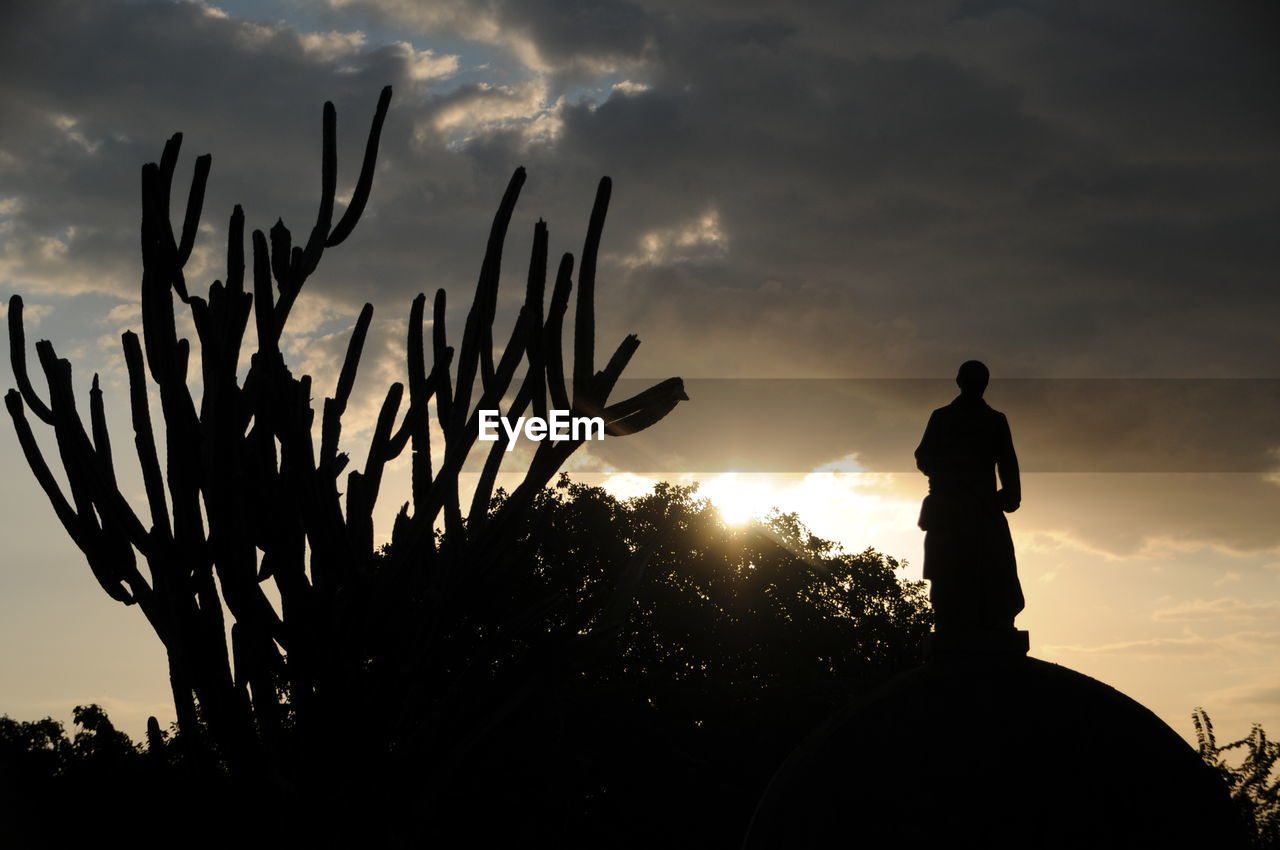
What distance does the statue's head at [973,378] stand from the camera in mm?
8594

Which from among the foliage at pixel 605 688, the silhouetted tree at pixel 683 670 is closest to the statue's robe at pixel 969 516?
the foliage at pixel 605 688

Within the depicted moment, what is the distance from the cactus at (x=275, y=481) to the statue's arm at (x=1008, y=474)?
323cm

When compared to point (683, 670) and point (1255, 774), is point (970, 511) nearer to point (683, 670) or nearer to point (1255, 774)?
point (1255, 774)

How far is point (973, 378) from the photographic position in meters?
8.59

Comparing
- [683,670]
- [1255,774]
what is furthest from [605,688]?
[1255,774]

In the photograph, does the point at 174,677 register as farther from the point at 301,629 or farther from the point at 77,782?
the point at 77,782

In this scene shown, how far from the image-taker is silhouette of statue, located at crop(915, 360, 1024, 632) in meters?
7.96

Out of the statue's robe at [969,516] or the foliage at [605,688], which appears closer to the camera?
the foliage at [605,688]

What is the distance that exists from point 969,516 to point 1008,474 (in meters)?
0.52

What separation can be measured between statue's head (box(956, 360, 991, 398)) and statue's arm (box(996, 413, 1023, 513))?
32 centimetres

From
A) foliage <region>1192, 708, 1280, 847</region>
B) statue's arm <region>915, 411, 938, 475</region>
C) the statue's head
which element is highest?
the statue's head

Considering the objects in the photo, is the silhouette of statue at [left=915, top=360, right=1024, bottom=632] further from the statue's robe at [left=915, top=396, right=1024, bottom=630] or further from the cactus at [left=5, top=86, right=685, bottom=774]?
the cactus at [left=5, top=86, right=685, bottom=774]

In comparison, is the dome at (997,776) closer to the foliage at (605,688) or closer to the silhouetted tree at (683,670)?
the foliage at (605,688)

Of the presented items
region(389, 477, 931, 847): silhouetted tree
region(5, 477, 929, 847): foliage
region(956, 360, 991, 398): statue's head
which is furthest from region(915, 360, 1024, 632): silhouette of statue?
region(389, 477, 931, 847): silhouetted tree
